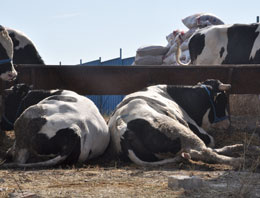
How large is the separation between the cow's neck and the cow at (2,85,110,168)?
1.78 metres

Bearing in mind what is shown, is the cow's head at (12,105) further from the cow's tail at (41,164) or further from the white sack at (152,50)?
the white sack at (152,50)

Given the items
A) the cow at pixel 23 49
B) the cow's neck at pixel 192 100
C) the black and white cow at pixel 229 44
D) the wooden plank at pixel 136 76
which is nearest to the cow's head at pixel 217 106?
the cow's neck at pixel 192 100

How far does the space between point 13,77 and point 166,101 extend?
2.62 m

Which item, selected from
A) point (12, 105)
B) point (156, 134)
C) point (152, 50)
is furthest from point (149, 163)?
point (152, 50)

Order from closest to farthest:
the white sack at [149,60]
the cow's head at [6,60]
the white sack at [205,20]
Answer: the cow's head at [6,60] < the white sack at [205,20] < the white sack at [149,60]

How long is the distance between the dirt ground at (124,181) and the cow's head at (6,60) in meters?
2.85

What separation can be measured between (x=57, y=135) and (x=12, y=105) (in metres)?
2.03

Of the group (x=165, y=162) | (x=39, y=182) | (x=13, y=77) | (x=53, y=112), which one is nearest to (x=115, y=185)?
(x=39, y=182)

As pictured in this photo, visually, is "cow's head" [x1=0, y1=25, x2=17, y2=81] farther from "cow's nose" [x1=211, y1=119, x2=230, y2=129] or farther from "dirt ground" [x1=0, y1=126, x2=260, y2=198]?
"cow's nose" [x1=211, y1=119, x2=230, y2=129]

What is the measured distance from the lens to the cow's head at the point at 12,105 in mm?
7992

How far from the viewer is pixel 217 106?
28.9ft

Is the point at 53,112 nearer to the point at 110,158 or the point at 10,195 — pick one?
the point at 110,158

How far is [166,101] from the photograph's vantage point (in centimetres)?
793

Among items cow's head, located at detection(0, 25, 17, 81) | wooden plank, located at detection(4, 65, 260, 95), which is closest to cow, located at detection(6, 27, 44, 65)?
wooden plank, located at detection(4, 65, 260, 95)
